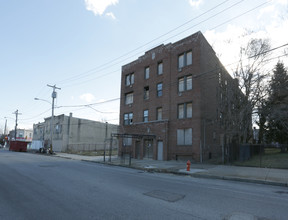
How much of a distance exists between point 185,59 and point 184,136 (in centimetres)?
861

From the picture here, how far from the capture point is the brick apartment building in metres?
21.8

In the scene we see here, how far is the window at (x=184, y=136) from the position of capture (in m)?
21.9

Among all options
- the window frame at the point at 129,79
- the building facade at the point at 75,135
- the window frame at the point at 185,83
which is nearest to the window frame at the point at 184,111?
the window frame at the point at 185,83

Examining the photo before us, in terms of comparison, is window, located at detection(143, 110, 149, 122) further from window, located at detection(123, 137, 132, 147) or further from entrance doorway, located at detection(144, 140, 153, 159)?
window, located at detection(123, 137, 132, 147)

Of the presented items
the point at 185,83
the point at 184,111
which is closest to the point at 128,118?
the point at 184,111

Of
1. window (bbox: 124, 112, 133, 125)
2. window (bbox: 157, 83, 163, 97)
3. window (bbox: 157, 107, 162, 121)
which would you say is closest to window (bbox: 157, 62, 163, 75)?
window (bbox: 157, 83, 163, 97)

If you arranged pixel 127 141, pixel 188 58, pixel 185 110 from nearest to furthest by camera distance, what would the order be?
pixel 185 110 < pixel 188 58 < pixel 127 141

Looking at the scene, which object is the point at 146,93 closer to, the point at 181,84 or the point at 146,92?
the point at 146,92

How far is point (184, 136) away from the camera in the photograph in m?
22.4

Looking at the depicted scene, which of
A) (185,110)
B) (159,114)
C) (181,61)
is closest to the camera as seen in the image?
(185,110)

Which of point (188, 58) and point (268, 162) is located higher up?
point (188, 58)

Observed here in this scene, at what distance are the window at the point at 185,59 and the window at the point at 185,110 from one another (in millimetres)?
4462

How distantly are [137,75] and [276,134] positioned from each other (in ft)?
75.2

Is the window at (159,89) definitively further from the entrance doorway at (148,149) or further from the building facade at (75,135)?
the building facade at (75,135)
